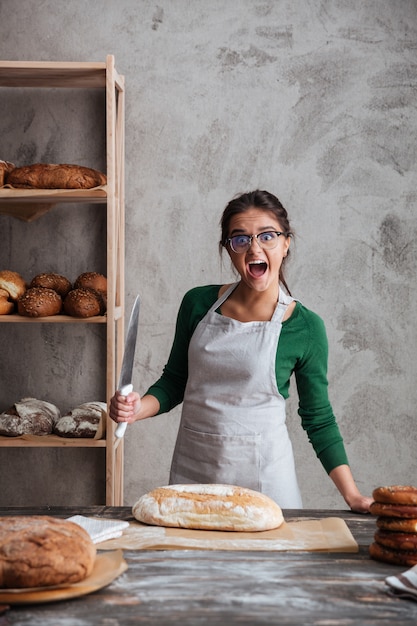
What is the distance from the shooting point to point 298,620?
107 cm

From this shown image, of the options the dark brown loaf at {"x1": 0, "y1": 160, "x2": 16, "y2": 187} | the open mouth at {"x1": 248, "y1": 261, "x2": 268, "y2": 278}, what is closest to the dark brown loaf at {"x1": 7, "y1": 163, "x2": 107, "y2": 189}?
the dark brown loaf at {"x1": 0, "y1": 160, "x2": 16, "y2": 187}

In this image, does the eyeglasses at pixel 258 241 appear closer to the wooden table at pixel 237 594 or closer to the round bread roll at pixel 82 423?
the wooden table at pixel 237 594

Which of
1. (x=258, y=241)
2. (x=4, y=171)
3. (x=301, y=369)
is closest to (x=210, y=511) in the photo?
(x=301, y=369)

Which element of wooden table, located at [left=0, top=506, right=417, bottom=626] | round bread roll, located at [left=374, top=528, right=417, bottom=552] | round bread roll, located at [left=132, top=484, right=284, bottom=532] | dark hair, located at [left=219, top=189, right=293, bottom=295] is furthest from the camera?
dark hair, located at [left=219, top=189, right=293, bottom=295]

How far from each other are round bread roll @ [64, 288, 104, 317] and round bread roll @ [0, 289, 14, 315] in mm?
213

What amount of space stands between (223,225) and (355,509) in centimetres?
89

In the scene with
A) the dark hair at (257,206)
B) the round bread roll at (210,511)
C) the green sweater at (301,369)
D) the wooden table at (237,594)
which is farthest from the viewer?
the dark hair at (257,206)

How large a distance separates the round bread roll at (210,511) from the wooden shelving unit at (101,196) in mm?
1222

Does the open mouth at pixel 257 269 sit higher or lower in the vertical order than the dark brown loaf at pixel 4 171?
lower

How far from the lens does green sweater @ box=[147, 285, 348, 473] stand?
1.96 meters

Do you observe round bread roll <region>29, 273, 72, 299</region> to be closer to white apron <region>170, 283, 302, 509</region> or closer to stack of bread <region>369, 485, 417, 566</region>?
white apron <region>170, 283, 302, 509</region>

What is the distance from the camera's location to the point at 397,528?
1308mm

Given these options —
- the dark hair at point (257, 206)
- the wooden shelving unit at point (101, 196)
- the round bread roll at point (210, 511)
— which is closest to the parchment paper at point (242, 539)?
the round bread roll at point (210, 511)

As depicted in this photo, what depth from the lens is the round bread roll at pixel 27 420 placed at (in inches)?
110
